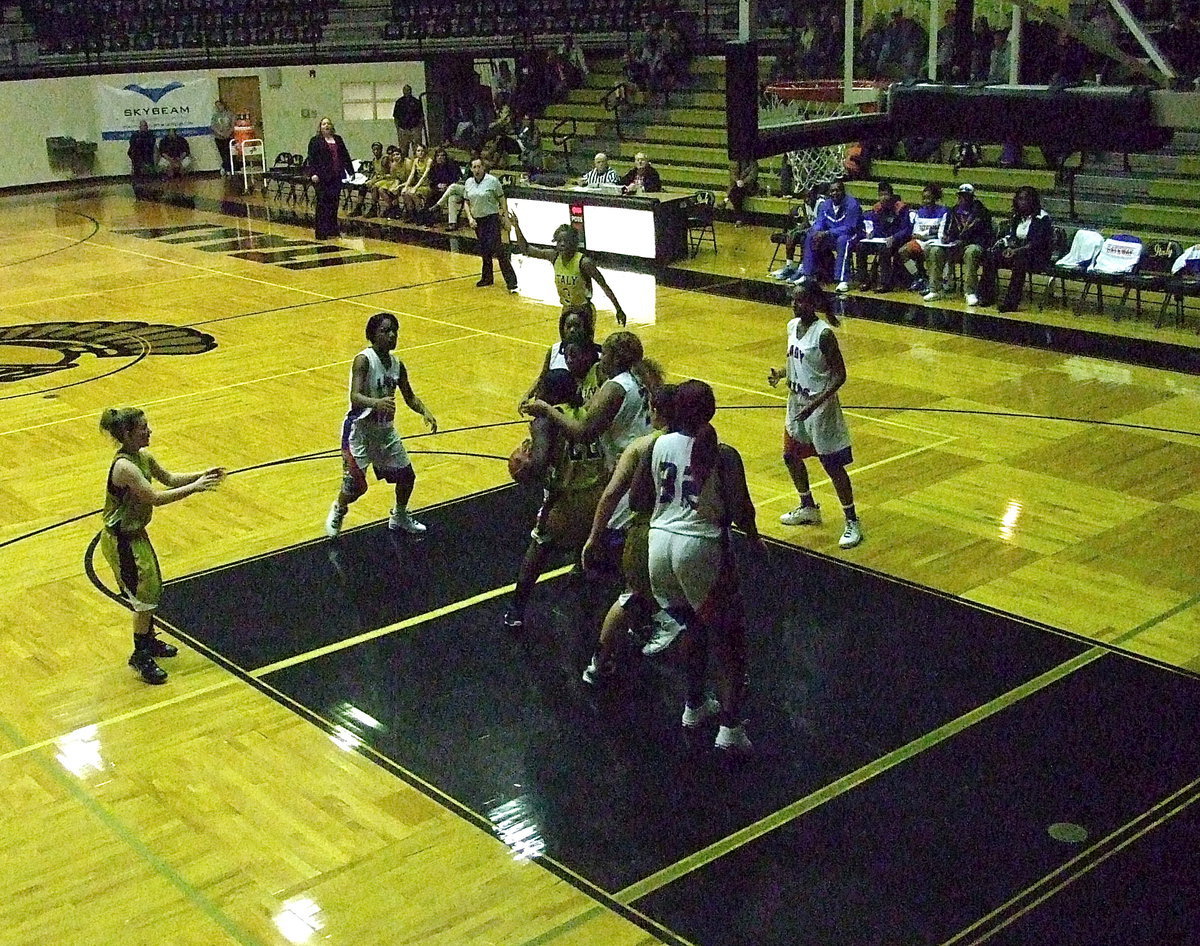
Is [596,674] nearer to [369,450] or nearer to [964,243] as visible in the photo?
[369,450]

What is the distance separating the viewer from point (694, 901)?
538cm

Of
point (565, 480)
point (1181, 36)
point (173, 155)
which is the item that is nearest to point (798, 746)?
point (565, 480)

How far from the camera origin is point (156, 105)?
101 feet

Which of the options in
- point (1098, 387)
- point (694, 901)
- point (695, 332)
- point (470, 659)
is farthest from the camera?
point (695, 332)

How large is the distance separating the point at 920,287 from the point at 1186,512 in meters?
7.47

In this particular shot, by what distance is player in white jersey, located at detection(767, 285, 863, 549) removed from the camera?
8.46 metres

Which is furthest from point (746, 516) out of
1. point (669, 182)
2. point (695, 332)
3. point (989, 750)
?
point (669, 182)

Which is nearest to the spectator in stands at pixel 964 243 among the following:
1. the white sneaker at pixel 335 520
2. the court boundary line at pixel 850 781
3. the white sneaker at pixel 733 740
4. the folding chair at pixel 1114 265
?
the folding chair at pixel 1114 265

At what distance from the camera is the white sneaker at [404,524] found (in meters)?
9.34

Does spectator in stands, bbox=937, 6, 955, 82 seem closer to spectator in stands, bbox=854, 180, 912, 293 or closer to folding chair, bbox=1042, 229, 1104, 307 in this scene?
folding chair, bbox=1042, 229, 1104, 307

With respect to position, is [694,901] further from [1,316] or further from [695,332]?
[1,316]

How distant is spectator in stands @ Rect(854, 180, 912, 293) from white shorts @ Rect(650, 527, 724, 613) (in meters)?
11.0

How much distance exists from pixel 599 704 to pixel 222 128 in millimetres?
26246

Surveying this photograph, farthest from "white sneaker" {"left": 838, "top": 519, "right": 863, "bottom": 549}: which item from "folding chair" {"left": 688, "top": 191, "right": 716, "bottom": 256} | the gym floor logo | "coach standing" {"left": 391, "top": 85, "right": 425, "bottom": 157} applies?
"coach standing" {"left": 391, "top": 85, "right": 425, "bottom": 157}
